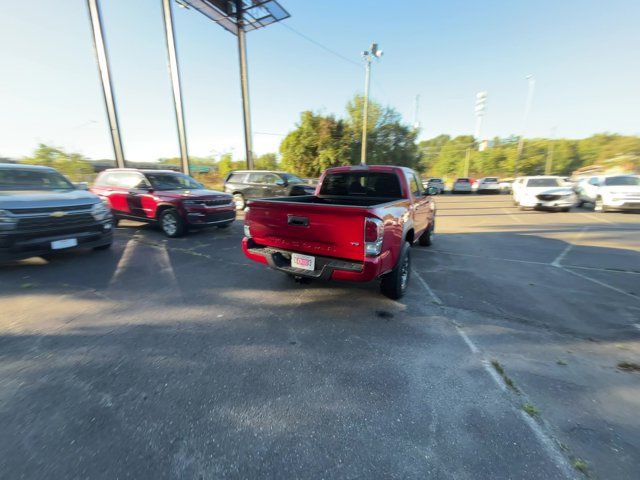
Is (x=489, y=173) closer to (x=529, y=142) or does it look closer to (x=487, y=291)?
(x=529, y=142)

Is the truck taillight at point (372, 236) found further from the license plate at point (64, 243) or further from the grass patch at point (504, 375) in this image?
the license plate at point (64, 243)

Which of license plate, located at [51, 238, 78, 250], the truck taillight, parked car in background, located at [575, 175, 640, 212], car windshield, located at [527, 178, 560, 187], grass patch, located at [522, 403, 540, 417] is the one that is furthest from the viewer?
car windshield, located at [527, 178, 560, 187]

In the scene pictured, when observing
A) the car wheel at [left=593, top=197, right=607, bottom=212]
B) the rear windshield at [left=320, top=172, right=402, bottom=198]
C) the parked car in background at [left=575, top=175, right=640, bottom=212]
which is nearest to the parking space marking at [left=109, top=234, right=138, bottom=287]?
the rear windshield at [left=320, top=172, right=402, bottom=198]

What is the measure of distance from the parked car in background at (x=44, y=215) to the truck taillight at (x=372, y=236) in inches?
208

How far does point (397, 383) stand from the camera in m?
2.39

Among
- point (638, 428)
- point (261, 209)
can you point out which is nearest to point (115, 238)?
point (261, 209)

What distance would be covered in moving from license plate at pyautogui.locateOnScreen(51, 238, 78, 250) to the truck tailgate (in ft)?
11.7

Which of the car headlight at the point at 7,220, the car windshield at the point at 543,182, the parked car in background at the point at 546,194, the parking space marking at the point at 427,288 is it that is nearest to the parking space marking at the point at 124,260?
the car headlight at the point at 7,220

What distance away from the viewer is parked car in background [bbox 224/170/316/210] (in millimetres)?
12133

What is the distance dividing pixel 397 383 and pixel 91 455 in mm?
2119

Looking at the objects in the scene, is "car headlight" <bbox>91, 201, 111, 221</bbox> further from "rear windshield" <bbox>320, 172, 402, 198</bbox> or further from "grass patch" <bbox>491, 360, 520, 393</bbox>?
"grass patch" <bbox>491, 360, 520, 393</bbox>

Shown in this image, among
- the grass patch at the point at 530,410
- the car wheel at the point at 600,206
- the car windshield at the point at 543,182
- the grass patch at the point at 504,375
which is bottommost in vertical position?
the grass patch at the point at 504,375

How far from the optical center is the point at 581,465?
1.70m

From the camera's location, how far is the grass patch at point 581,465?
1667mm
